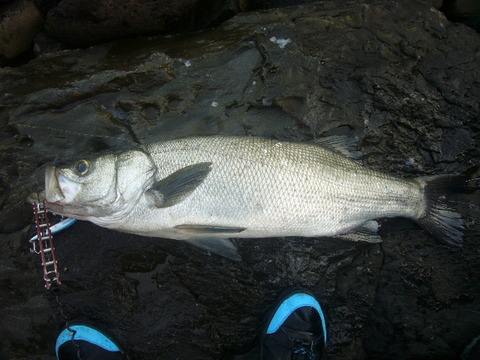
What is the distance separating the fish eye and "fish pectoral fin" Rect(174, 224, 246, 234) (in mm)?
835

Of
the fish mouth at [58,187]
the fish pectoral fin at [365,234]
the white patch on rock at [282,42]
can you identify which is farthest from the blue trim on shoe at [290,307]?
the white patch on rock at [282,42]

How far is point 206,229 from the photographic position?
269 cm

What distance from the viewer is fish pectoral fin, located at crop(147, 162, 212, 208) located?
8.67ft

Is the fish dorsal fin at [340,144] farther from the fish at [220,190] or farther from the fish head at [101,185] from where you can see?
the fish head at [101,185]

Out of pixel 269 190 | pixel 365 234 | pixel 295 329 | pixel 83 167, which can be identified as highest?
pixel 83 167

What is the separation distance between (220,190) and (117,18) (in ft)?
7.29

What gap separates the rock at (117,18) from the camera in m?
3.41

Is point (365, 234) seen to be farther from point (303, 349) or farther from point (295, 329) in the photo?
point (303, 349)

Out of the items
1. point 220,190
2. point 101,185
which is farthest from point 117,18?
point 220,190

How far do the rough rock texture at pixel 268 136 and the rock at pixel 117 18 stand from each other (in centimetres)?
44

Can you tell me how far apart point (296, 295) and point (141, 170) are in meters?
1.84

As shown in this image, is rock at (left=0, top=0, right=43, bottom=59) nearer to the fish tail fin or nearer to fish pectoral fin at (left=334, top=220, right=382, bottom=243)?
fish pectoral fin at (left=334, top=220, right=382, bottom=243)

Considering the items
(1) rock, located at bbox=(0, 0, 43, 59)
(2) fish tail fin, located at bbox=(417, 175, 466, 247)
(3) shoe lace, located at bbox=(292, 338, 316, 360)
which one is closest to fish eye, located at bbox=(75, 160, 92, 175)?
(1) rock, located at bbox=(0, 0, 43, 59)

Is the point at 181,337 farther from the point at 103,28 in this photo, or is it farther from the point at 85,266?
the point at 103,28
